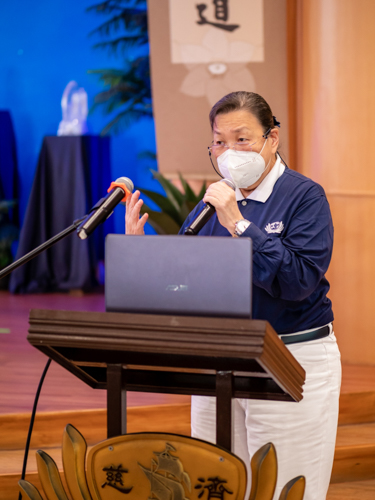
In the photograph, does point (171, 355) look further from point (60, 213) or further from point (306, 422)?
point (60, 213)

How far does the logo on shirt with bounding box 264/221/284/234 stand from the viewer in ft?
4.78

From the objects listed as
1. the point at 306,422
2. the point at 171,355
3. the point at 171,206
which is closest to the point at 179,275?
the point at 171,355

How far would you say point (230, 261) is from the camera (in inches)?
38.4

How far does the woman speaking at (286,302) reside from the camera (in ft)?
4.68

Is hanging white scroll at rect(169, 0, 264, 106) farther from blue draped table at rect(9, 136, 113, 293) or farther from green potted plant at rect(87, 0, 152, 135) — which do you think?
green potted plant at rect(87, 0, 152, 135)

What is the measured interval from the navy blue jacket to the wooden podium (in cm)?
26

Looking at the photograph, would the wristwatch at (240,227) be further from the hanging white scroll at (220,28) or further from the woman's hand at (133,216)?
the hanging white scroll at (220,28)

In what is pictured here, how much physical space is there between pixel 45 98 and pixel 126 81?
931mm

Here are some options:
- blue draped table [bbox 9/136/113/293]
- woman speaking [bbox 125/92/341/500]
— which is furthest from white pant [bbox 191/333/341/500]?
blue draped table [bbox 9/136/113/293]

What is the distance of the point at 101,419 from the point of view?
2.62 m

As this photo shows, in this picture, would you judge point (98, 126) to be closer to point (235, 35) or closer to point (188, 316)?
point (235, 35)

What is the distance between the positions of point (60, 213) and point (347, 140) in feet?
10.4

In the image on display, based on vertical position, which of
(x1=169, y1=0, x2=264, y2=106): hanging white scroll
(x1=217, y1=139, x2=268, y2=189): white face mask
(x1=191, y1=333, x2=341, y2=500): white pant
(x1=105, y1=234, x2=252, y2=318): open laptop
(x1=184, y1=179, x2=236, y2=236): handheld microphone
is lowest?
(x1=191, y1=333, x2=341, y2=500): white pant

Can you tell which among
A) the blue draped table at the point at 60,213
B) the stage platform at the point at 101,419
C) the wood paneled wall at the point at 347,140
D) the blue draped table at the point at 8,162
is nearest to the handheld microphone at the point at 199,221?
the stage platform at the point at 101,419
